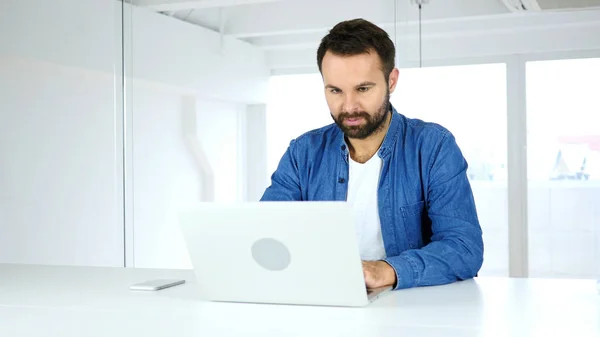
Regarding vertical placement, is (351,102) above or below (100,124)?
below

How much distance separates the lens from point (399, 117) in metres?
2.70

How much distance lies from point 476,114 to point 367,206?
178cm

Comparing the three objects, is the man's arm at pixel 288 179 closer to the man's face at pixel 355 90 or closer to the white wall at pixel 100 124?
the man's face at pixel 355 90

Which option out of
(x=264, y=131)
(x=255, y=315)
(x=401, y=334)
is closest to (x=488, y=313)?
(x=401, y=334)

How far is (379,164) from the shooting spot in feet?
8.70

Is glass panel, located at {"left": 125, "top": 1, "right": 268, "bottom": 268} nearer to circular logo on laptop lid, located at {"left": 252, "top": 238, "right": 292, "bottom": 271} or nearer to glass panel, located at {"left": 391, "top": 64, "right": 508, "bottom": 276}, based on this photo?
glass panel, located at {"left": 391, "top": 64, "right": 508, "bottom": 276}

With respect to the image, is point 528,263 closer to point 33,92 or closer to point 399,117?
point 399,117

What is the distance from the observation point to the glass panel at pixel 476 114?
4.22 m

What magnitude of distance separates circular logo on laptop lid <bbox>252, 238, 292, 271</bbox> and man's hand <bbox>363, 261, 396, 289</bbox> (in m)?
0.28

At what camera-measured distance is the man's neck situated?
8.78 feet

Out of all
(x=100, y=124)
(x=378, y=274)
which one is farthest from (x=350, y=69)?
(x=100, y=124)

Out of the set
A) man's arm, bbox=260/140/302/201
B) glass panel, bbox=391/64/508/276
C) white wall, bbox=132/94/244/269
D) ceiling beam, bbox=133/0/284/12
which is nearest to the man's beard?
man's arm, bbox=260/140/302/201

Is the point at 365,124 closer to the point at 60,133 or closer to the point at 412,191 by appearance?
the point at 412,191

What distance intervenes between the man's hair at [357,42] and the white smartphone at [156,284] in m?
0.80
